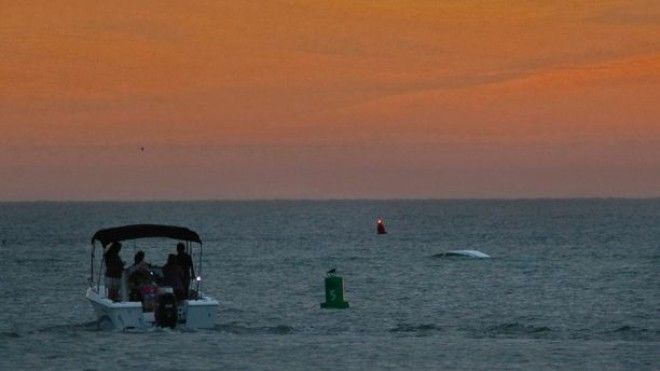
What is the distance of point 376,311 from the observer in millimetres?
45438

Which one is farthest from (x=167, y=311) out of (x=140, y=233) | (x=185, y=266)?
(x=140, y=233)

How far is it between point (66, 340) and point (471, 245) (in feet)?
327

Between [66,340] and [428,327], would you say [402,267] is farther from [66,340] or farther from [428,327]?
→ [66,340]

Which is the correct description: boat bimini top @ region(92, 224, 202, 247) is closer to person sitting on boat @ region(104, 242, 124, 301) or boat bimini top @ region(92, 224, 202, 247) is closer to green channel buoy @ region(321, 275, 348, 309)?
person sitting on boat @ region(104, 242, 124, 301)

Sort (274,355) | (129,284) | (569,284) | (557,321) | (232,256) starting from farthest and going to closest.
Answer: (232,256) → (569,284) → (557,321) → (129,284) → (274,355)

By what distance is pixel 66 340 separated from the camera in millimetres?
25484

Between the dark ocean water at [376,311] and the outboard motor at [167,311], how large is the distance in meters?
0.54

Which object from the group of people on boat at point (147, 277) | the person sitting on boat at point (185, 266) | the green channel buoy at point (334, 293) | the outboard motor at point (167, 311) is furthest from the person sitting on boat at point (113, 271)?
the green channel buoy at point (334, 293)

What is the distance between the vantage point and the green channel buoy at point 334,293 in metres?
42.4

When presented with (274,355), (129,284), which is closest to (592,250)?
(129,284)

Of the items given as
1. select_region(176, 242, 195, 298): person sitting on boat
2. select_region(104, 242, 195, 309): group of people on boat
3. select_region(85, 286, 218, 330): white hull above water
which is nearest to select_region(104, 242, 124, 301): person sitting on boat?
select_region(104, 242, 195, 309): group of people on boat

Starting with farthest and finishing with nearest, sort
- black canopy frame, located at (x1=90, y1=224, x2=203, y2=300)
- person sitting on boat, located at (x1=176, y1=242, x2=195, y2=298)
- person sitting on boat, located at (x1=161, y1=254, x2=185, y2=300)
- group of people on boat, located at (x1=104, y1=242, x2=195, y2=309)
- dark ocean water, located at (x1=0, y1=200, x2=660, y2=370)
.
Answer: black canopy frame, located at (x1=90, y1=224, x2=203, y2=300) < person sitting on boat, located at (x1=176, y1=242, x2=195, y2=298) < person sitting on boat, located at (x1=161, y1=254, x2=185, y2=300) < group of people on boat, located at (x1=104, y1=242, x2=195, y2=309) < dark ocean water, located at (x1=0, y1=200, x2=660, y2=370)

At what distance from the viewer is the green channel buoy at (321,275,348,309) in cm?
4238

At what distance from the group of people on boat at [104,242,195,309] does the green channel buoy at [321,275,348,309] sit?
10.2 metres
